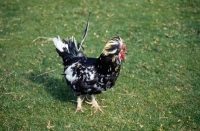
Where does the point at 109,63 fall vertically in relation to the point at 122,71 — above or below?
above

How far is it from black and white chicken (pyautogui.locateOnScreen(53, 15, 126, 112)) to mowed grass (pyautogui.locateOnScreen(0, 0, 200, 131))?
2.14ft

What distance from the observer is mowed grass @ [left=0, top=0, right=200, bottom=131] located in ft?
17.1

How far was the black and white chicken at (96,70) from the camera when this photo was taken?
4.53 meters

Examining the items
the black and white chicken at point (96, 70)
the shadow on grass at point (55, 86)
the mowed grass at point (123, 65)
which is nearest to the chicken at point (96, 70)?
the black and white chicken at point (96, 70)

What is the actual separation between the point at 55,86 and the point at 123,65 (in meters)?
1.99

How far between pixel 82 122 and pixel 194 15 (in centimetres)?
683

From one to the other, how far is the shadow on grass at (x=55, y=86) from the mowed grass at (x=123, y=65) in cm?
2

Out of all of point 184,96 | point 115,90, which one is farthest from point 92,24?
point 184,96

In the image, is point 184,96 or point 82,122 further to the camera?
point 184,96

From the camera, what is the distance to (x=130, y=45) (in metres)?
7.90

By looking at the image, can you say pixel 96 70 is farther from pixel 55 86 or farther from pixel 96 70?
pixel 55 86

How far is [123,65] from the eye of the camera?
6.92 m

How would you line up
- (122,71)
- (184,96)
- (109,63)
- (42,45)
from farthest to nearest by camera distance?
(42,45) < (122,71) < (184,96) < (109,63)

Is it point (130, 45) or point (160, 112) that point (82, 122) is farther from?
point (130, 45)
